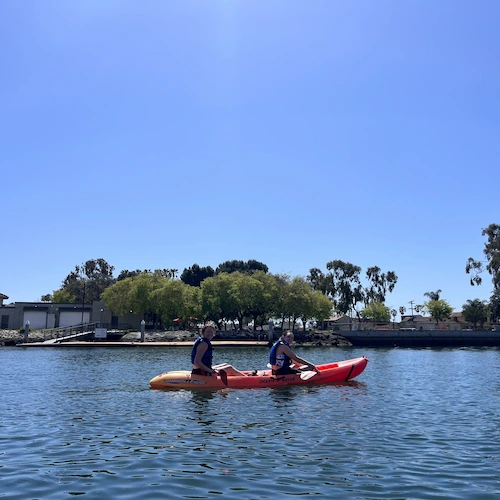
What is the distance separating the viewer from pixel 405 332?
74.3 m

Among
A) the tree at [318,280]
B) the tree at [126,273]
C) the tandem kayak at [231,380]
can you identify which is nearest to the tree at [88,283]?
the tree at [126,273]

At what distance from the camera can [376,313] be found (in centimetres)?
10225

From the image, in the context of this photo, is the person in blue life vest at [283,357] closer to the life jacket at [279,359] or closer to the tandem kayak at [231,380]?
the life jacket at [279,359]

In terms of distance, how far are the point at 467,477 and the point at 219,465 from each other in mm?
3993

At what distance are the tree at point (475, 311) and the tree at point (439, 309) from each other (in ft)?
22.5

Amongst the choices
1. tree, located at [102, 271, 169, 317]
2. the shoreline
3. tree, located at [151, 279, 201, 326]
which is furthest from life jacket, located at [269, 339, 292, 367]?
tree, located at [102, 271, 169, 317]

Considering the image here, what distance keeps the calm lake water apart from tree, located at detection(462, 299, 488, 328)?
8556 centimetres

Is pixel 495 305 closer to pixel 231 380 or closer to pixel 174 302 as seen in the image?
pixel 174 302

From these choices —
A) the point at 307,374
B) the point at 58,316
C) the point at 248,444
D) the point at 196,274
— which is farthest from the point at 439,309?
the point at 248,444

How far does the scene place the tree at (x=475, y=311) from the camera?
96.2 metres

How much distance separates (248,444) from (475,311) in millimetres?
96746

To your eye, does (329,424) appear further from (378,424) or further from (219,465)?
(219,465)

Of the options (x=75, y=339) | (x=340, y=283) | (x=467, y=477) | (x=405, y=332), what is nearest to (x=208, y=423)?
(x=467, y=477)

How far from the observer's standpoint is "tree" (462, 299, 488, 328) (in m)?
96.2
